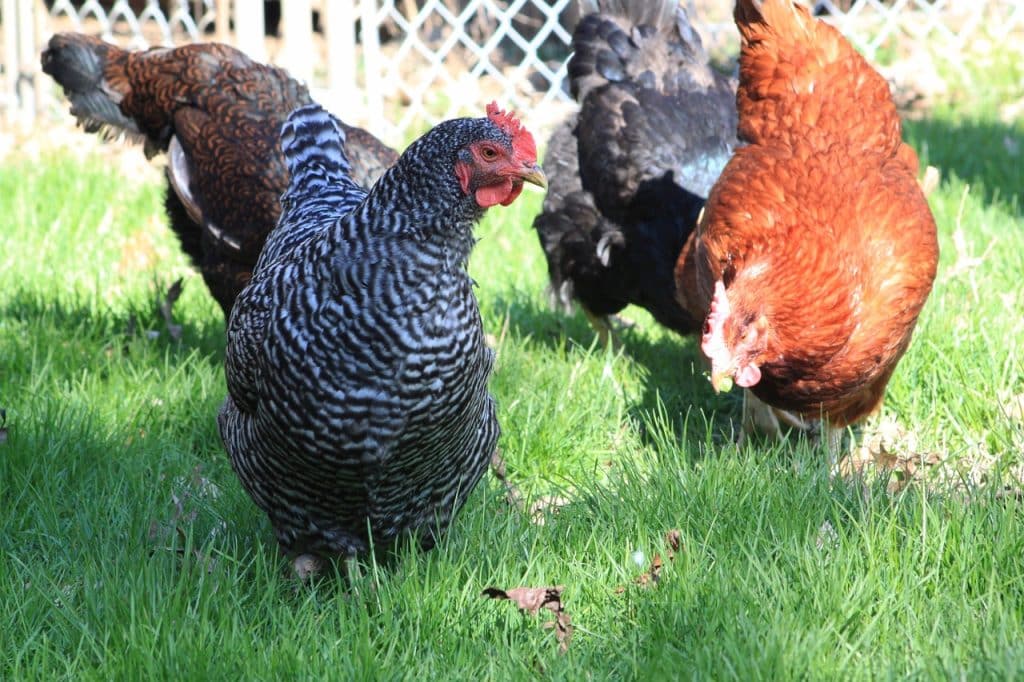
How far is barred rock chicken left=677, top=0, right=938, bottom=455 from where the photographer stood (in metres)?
3.39

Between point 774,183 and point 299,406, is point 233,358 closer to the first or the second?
point 299,406

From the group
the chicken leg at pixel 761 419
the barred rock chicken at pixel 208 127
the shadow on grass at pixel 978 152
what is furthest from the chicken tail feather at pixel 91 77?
the shadow on grass at pixel 978 152

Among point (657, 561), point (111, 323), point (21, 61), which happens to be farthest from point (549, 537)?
point (21, 61)

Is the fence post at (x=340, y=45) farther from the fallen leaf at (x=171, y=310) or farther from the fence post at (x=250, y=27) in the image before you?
the fallen leaf at (x=171, y=310)

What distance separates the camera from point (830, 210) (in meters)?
3.62

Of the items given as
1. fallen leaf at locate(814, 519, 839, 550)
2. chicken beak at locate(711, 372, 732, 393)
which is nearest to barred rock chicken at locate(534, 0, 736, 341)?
chicken beak at locate(711, 372, 732, 393)

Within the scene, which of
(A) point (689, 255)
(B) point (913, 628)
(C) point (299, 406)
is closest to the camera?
(B) point (913, 628)

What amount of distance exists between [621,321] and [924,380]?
196cm

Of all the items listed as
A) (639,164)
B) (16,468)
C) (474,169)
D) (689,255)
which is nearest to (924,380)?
(689,255)

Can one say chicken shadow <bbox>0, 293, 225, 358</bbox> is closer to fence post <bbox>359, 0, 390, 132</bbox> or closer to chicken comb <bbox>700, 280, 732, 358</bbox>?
chicken comb <bbox>700, 280, 732, 358</bbox>

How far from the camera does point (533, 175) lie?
2.70 m

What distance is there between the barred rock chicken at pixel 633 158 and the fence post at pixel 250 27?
107 inches

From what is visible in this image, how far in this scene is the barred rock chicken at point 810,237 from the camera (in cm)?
339

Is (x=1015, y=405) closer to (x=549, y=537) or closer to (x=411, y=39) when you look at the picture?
(x=549, y=537)
